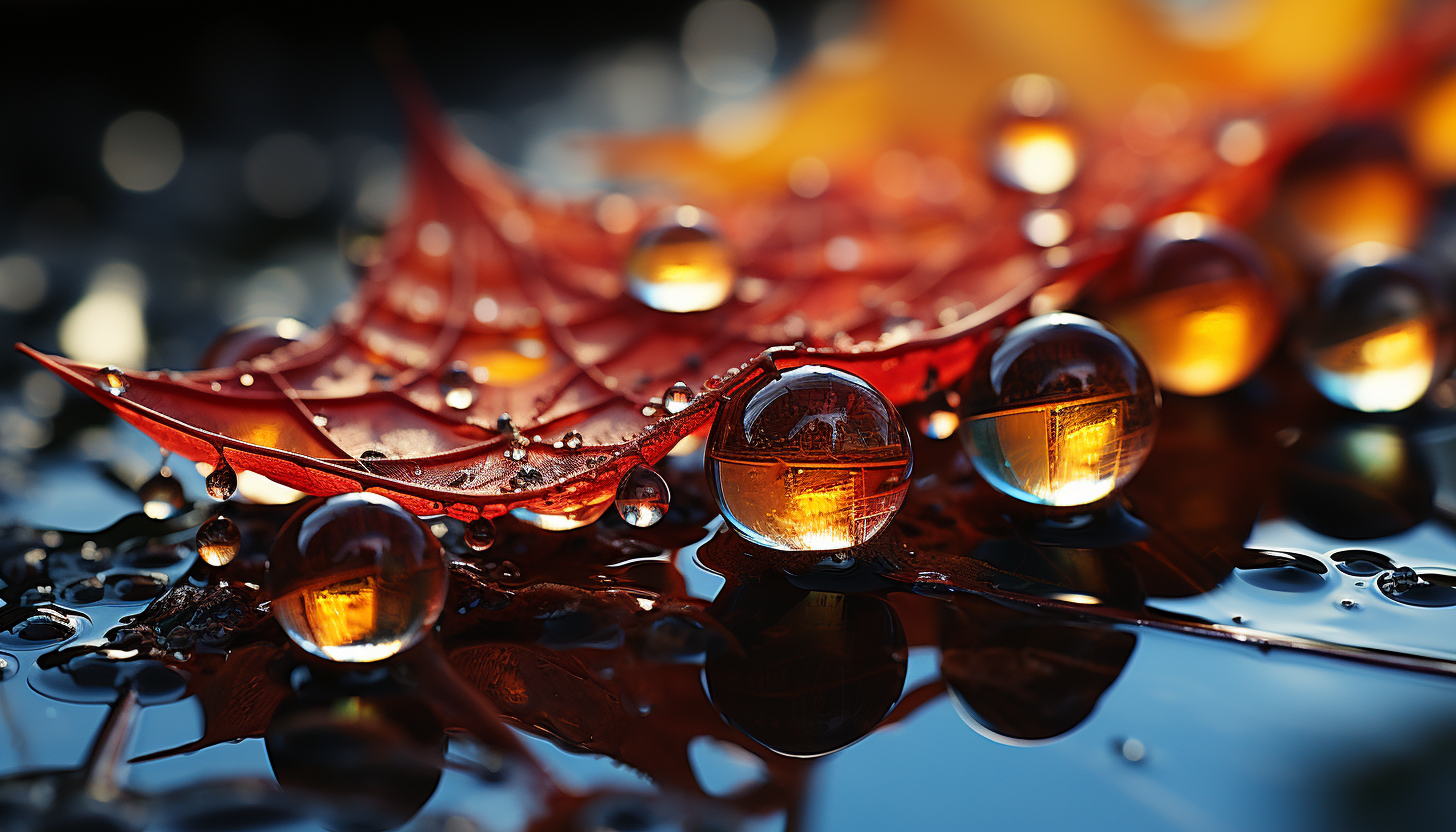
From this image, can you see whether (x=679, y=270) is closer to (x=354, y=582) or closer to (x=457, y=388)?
(x=457, y=388)

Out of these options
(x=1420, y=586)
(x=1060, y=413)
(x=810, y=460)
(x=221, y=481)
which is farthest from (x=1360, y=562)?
(x=221, y=481)

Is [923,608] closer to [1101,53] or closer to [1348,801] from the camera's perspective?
[1348,801]

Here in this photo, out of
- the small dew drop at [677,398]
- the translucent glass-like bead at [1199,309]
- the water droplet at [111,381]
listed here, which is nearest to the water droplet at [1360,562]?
the translucent glass-like bead at [1199,309]

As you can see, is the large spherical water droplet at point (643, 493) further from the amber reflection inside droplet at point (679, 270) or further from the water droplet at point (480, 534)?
the amber reflection inside droplet at point (679, 270)

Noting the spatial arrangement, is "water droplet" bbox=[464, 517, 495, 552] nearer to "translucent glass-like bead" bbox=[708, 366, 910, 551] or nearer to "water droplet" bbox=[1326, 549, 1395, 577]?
"translucent glass-like bead" bbox=[708, 366, 910, 551]

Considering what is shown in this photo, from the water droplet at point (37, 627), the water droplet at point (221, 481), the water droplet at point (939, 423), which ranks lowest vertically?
the water droplet at point (37, 627)

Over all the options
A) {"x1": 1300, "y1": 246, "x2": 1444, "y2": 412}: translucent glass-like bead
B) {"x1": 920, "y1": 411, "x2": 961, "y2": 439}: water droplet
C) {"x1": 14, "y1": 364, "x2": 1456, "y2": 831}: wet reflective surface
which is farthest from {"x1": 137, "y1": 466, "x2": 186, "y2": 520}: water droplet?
{"x1": 1300, "y1": 246, "x2": 1444, "y2": 412}: translucent glass-like bead
